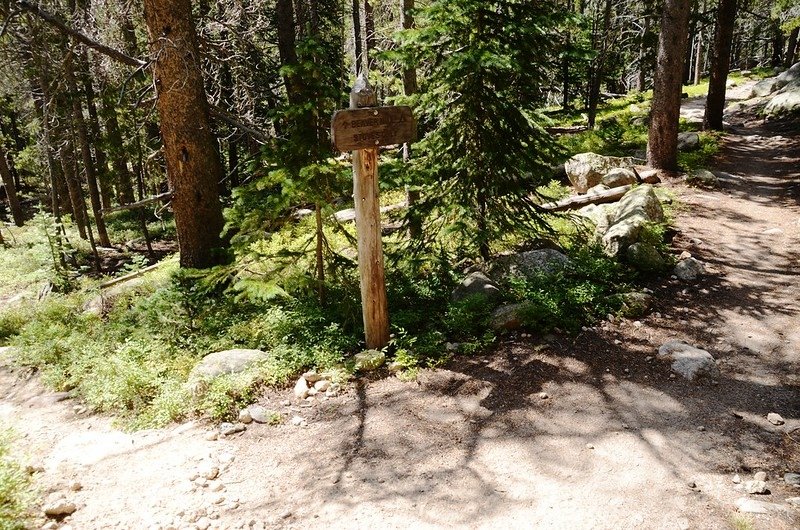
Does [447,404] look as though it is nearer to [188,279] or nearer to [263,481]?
[263,481]

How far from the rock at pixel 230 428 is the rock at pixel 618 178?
10.3 metres

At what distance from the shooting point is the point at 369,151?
20.8 feet

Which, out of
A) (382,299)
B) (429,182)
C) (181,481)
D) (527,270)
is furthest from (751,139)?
(181,481)

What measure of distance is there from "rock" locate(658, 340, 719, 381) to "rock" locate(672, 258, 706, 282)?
2194 millimetres

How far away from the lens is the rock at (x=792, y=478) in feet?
14.0

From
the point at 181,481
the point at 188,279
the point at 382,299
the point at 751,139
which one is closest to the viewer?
the point at 181,481

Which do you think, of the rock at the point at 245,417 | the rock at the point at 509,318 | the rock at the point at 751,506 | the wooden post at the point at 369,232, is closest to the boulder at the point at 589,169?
the rock at the point at 509,318

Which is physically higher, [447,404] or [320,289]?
[320,289]

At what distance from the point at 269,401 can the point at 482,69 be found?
578cm

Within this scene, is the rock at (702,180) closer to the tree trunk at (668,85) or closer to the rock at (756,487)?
the tree trunk at (668,85)

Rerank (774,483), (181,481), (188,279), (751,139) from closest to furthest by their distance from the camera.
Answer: (774,483), (181,481), (188,279), (751,139)

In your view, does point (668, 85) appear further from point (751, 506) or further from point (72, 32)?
point (72, 32)

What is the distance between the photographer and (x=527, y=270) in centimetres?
859

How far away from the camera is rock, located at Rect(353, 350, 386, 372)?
22.5ft
